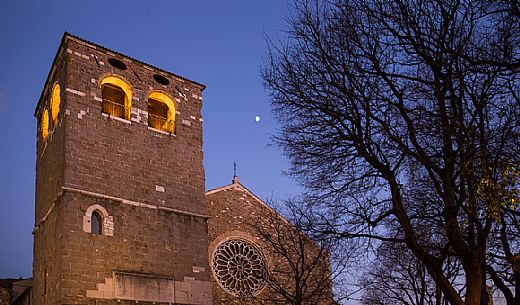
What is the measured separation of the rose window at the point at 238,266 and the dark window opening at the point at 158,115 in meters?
6.70

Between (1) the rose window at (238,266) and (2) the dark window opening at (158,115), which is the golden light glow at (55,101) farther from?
(1) the rose window at (238,266)

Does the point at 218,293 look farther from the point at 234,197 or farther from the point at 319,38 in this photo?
the point at 319,38

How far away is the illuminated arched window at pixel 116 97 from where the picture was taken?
62.1 feet

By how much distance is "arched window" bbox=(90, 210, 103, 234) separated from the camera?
54.7 ft

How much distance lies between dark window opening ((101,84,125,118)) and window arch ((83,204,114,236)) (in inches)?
131

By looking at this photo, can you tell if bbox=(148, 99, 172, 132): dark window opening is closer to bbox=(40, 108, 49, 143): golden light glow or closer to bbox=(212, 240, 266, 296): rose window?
bbox=(40, 108, 49, 143): golden light glow

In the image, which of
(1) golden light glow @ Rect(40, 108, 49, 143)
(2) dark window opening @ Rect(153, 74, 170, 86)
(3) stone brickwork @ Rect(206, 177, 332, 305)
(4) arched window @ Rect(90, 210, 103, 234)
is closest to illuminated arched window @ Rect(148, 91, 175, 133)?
(2) dark window opening @ Rect(153, 74, 170, 86)

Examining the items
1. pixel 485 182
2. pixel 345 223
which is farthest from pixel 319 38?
pixel 485 182

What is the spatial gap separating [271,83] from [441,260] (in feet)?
13.0

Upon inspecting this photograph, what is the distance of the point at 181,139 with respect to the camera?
20.0m

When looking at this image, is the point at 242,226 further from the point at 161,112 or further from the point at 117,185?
the point at 117,185

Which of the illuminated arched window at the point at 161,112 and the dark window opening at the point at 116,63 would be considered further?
the illuminated arched window at the point at 161,112

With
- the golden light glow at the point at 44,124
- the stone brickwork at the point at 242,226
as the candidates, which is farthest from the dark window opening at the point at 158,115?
the stone brickwork at the point at 242,226

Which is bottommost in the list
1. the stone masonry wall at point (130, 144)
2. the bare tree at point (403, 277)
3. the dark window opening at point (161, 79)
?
the bare tree at point (403, 277)
